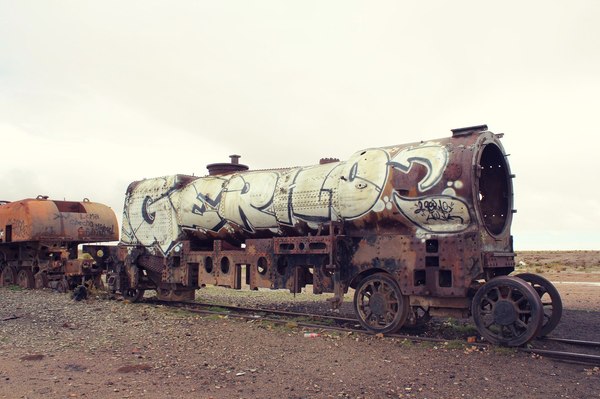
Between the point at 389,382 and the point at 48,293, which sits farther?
the point at 48,293

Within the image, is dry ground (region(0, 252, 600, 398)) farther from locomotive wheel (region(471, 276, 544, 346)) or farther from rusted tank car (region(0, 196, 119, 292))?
rusted tank car (region(0, 196, 119, 292))

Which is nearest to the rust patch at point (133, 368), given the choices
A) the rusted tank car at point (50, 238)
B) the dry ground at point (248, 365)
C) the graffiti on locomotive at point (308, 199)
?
the dry ground at point (248, 365)

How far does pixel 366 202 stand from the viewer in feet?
31.2

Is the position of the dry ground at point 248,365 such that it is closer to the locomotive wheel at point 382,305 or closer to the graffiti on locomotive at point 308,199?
the locomotive wheel at point 382,305

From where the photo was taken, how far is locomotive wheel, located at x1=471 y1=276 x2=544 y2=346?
7648mm

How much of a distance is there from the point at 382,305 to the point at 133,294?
8504 millimetres

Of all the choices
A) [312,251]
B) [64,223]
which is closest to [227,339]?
[312,251]

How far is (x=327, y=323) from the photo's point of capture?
1041 centimetres

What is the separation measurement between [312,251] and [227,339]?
2417mm

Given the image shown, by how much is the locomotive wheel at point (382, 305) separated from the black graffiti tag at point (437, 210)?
54.5 inches

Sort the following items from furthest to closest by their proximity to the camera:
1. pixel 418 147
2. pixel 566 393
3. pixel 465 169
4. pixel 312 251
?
pixel 312 251, pixel 418 147, pixel 465 169, pixel 566 393

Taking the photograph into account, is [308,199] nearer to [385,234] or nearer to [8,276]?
[385,234]

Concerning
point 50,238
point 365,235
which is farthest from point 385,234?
point 50,238

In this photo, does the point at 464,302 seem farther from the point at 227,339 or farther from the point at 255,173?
the point at 255,173
